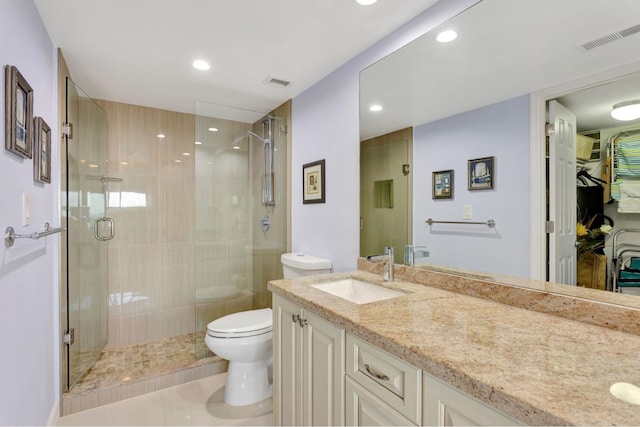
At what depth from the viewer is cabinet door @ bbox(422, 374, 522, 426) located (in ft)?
2.22

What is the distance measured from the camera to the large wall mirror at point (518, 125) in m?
1.02

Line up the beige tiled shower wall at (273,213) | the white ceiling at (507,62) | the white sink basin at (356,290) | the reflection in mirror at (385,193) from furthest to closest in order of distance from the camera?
1. the beige tiled shower wall at (273,213)
2. the reflection in mirror at (385,193)
3. the white sink basin at (356,290)
4. the white ceiling at (507,62)

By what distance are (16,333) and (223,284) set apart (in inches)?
63.4

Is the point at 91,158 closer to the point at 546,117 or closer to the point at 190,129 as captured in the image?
the point at 190,129

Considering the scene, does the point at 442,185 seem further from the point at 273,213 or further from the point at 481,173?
the point at 273,213

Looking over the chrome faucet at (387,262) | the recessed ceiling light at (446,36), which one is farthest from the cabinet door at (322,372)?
the recessed ceiling light at (446,36)

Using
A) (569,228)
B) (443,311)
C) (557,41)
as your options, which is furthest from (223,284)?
(557,41)

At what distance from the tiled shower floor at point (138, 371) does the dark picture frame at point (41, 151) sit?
1384 millimetres

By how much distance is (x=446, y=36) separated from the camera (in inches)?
57.9

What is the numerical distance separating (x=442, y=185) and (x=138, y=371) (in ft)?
8.09

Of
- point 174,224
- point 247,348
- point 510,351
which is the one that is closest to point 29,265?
point 247,348

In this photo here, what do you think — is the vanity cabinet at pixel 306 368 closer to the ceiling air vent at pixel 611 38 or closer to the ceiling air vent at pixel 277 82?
the ceiling air vent at pixel 611 38

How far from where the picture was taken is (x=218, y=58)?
6.61ft

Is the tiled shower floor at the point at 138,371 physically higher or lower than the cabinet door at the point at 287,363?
lower
